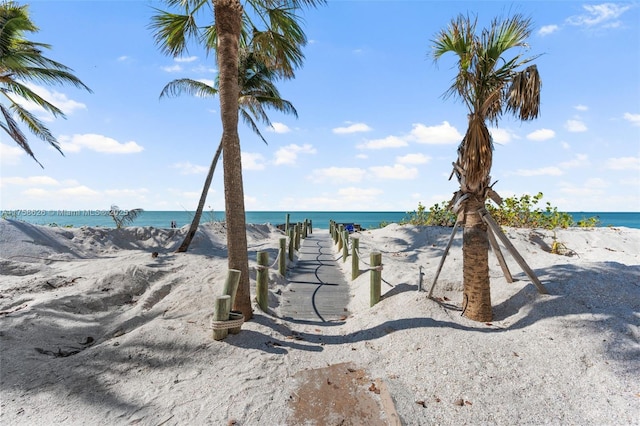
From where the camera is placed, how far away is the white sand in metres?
3.45

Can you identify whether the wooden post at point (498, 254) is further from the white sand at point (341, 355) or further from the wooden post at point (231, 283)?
the wooden post at point (231, 283)

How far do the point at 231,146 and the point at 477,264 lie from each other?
15.0 feet

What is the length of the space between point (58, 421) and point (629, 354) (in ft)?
21.2

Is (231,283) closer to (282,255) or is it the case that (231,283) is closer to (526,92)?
(282,255)

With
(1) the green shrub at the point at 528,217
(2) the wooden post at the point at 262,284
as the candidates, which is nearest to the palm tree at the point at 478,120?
(2) the wooden post at the point at 262,284

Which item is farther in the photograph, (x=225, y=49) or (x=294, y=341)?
(x=225, y=49)

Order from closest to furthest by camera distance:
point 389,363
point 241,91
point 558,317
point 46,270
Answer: point 389,363
point 558,317
point 46,270
point 241,91

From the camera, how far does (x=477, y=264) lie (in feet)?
17.9

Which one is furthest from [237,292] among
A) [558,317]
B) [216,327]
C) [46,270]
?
[46,270]

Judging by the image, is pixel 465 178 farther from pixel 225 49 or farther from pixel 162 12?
pixel 162 12

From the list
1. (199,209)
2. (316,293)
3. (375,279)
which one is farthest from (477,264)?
(199,209)

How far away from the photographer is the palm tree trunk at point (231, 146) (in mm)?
5691

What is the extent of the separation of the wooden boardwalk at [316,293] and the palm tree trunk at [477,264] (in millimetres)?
2445

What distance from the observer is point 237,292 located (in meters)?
5.68
